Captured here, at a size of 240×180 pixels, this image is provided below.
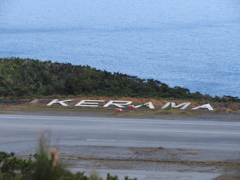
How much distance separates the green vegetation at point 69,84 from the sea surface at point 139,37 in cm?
3154

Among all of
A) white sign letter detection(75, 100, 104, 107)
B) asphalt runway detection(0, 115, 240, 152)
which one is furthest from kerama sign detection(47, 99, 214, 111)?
asphalt runway detection(0, 115, 240, 152)

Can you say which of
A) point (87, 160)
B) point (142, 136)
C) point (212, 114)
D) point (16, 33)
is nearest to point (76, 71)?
point (212, 114)

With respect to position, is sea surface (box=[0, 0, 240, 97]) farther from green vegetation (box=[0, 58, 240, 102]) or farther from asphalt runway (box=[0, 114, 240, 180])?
asphalt runway (box=[0, 114, 240, 180])

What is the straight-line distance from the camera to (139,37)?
117625 mm

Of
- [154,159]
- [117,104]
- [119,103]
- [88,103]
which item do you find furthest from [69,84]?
[154,159]

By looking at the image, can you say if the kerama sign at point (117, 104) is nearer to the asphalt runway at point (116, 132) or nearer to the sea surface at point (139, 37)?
the asphalt runway at point (116, 132)

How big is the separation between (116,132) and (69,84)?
541 inches

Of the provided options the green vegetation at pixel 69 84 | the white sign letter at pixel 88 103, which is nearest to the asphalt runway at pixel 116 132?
the white sign letter at pixel 88 103

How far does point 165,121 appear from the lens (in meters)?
27.9

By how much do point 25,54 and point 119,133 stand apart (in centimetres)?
7998

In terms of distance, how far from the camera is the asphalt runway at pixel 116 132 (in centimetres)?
2258

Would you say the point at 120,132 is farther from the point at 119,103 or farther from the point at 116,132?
the point at 119,103

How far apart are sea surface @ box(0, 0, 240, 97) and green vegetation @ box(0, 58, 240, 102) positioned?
1242 inches

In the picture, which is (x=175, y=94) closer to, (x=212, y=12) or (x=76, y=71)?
(x=76, y=71)
